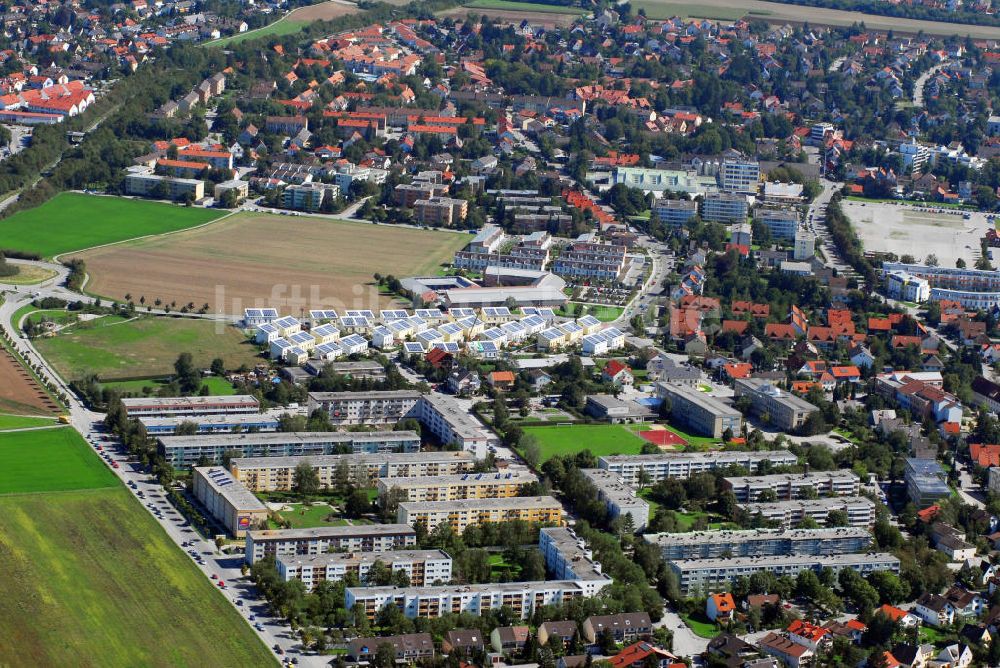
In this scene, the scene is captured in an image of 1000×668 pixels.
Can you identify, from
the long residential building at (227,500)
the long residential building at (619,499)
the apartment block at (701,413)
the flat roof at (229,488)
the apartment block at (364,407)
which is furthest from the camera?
the apartment block at (701,413)

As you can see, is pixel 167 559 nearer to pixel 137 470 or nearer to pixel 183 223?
pixel 137 470

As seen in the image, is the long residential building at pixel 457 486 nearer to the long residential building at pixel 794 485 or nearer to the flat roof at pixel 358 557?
the flat roof at pixel 358 557

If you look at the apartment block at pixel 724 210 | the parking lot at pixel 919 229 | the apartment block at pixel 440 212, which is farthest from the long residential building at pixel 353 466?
the apartment block at pixel 724 210

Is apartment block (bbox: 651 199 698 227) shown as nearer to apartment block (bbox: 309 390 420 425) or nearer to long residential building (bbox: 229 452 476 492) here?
apartment block (bbox: 309 390 420 425)

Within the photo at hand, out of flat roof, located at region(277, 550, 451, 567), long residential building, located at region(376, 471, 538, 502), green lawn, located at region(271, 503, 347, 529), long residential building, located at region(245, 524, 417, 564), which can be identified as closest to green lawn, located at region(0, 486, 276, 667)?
long residential building, located at region(245, 524, 417, 564)

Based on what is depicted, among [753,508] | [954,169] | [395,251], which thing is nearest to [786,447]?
[753,508]

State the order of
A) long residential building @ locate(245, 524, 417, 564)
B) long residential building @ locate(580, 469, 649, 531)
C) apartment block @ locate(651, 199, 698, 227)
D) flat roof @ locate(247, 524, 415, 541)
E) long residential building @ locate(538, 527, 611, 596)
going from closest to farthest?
long residential building @ locate(538, 527, 611, 596) < long residential building @ locate(245, 524, 417, 564) < flat roof @ locate(247, 524, 415, 541) < long residential building @ locate(580, 469, 649, 531) < apartment block @ locate(651, 199, 698, 227)
